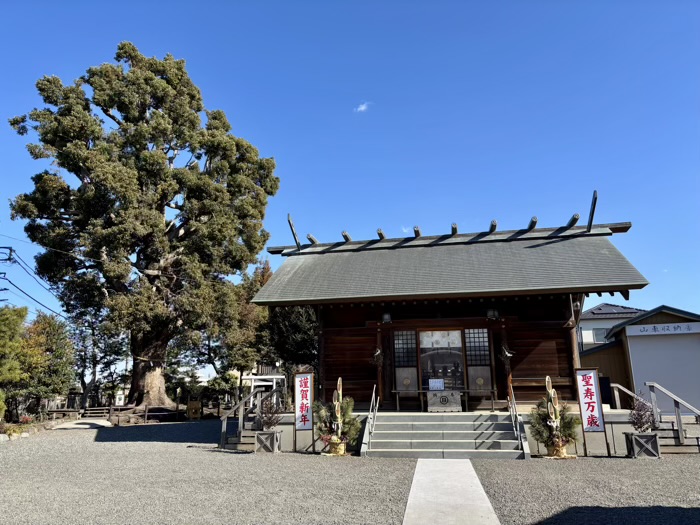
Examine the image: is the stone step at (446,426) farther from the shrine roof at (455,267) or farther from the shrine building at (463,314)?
the shrine roof at (455,267)

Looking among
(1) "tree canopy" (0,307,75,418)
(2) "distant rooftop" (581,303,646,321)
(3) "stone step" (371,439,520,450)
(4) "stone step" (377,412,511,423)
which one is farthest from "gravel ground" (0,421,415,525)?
(2) "distant rooftop" (581,303,646,321)

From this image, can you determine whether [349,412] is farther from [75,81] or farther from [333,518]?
[75,81]

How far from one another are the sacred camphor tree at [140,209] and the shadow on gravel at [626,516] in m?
19.2

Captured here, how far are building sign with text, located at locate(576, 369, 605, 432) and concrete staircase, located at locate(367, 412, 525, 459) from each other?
4.92ft

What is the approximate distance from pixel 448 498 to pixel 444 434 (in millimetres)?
4556

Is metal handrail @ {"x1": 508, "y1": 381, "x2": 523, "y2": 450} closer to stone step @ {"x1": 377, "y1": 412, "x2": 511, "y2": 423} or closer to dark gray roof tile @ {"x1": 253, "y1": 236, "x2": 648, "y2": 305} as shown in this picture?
stone step @ {"x1": 377, "y1": 412, "x2": 511, "y2": 423}

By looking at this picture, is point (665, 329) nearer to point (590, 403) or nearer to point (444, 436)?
point (590, 403)

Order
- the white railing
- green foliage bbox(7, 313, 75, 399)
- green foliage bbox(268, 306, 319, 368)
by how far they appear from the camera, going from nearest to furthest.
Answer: the white railing → green foliage bbox(7, 313, 75, 399) → green foliage bbox(268, 306, 319, 368)

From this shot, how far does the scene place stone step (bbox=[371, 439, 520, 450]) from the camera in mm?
9852

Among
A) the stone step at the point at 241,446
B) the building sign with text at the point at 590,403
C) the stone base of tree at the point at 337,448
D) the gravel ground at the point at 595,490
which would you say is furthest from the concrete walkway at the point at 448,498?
the stone step at the point at 241,446

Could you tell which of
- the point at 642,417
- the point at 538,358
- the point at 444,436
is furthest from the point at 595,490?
the point at 538,358

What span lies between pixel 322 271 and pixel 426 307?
3.57 metres

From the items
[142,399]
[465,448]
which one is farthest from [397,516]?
[142,399]

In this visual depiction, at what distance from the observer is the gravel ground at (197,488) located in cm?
534
